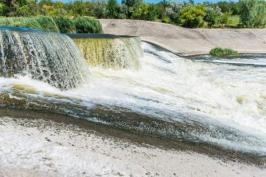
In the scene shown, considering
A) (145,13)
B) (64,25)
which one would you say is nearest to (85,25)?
(64,25)

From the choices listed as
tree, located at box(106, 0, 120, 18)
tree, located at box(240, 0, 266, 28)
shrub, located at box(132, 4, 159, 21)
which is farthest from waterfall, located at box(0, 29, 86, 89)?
tree, located at box(240, 0, 266, 28)

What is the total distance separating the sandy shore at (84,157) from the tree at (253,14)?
33.1 metres

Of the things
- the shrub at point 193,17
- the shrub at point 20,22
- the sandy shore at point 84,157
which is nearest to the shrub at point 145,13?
the shrub at point 193,17

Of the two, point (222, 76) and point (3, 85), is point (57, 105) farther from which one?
point (222, 76)

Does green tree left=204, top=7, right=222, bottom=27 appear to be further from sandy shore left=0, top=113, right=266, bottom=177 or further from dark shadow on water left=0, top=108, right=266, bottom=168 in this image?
sandy shore left=0, top=113, right=266, bottom=177

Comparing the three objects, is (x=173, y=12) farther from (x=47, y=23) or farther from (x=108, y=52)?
(x=108, y=52)

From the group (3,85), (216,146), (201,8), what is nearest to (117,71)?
(3,85)

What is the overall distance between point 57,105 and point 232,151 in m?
3.15

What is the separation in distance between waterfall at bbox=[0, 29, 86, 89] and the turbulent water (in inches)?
9.3

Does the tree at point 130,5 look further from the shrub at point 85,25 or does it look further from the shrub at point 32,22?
the shrub at point 32,22

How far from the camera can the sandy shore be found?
567 centimetres

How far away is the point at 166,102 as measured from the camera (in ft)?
36.7

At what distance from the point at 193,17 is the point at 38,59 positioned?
2525 centimetres

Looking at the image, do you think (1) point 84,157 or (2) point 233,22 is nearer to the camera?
(1) point 84,157
